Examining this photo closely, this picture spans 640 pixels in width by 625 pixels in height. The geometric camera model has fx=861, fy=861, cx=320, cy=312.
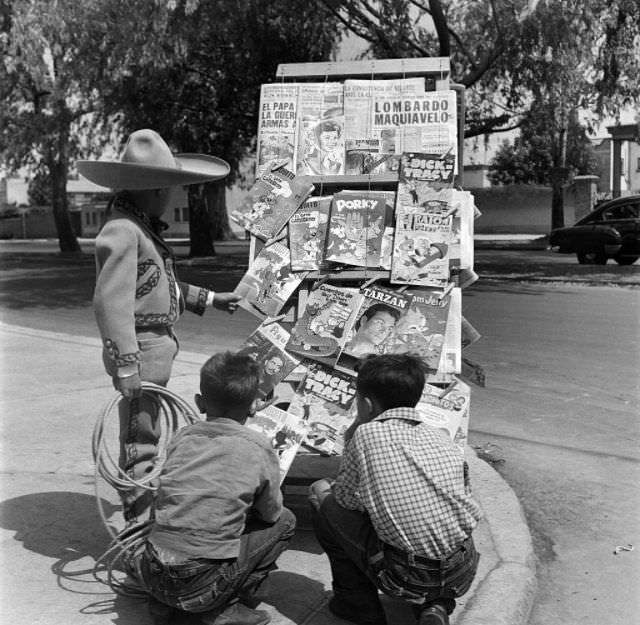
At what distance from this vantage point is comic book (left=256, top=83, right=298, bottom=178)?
14.8 ft

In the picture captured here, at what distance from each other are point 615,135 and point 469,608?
38335 mm

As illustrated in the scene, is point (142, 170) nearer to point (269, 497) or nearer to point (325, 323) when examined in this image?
point (325, 323)

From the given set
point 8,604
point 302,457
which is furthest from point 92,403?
point 8,604

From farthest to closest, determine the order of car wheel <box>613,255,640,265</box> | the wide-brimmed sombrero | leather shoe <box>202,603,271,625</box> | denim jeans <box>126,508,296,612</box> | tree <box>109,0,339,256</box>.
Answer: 1. car wheel <box>613,255,640,265</box>
2. tree <box>109,0,339,256</box>
3. the wide-brimmed sombrero
4. leather shoe <box>202,603,271,625</box>
5. denim jeans <box>126,508,296,612</box>

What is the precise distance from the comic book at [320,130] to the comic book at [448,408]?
1.25 meters

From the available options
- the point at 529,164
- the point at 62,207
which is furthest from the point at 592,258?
the point at 529,164

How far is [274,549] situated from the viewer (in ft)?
10.8

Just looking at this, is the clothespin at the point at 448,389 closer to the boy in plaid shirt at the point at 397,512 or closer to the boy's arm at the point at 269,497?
the boy in plaid shirt at the point at 397,512

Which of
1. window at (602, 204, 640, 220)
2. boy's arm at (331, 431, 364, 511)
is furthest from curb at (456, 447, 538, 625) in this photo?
window at (602, 204, 640, 220)

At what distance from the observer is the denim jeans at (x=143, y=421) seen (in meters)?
3.91

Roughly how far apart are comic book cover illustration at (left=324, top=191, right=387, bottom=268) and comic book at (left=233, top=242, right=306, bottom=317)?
22 cm

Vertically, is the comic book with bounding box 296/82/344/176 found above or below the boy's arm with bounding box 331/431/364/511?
above

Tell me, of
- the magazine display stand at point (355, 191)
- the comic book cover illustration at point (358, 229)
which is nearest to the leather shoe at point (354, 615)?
the magazine display stand at point (355, 191)

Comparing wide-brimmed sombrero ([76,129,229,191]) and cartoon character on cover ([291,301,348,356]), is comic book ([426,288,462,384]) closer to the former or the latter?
cartoon character on cover ([291,301,348,356])
